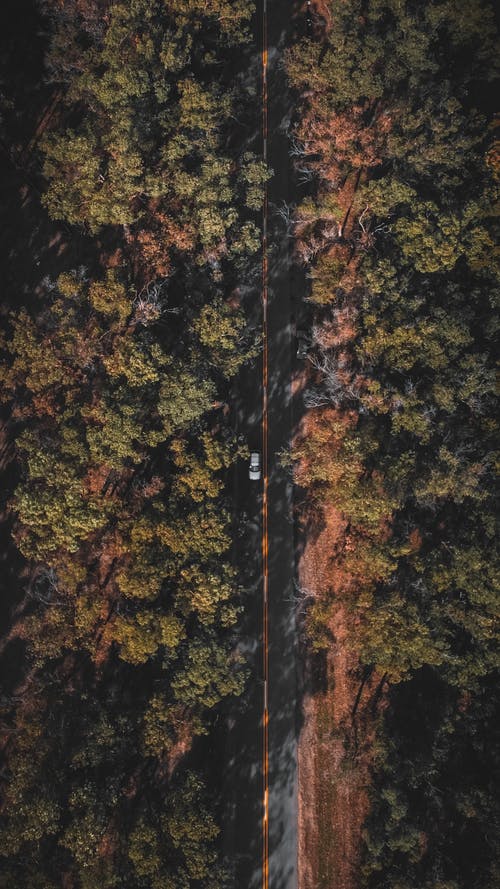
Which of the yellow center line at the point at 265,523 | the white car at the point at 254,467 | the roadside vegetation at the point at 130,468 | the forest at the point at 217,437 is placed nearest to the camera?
the roadside vegetation at the point at 130,468

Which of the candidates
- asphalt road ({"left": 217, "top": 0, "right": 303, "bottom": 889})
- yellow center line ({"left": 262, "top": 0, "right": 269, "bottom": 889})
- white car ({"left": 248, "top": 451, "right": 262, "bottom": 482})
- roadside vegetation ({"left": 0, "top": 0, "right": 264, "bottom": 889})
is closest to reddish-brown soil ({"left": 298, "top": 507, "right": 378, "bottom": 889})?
asphalt road ({"left": 217, "top": 0, "right": 303, "bottom": 889})

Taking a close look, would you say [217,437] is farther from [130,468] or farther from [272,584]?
[272,584]

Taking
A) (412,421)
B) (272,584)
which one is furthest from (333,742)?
(412,421)

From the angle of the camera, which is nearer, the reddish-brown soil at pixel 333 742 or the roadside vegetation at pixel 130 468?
the roadside vegetation at pixel 130 468

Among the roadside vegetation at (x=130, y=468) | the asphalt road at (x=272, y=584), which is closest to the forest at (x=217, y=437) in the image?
the roadside vegetation at (x=130, y=468)

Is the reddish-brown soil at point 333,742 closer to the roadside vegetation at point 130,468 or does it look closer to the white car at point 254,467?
the white car at point 254,467

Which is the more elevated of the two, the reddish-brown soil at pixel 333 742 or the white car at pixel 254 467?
the white car at pixel 254 467

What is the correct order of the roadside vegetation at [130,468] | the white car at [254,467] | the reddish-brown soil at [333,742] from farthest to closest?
the white car at [254,467] < the reddish-brown soil at [333,742] < the roadside vegetation at [130,468]
